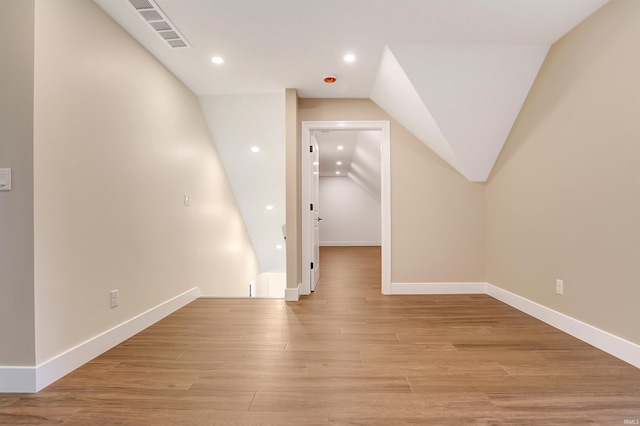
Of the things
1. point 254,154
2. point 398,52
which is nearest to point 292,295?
point 254,154

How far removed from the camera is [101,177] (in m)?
2.12

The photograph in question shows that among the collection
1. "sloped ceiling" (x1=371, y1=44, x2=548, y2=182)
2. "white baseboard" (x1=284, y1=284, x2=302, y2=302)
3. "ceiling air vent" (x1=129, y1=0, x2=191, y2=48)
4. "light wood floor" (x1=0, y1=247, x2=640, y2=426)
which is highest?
"ceiling air vent" (x1=129, y1=0, x2=191, y2=48)

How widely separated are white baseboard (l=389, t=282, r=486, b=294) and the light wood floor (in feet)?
2.56

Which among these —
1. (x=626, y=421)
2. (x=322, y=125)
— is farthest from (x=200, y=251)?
(x=626, y=421)

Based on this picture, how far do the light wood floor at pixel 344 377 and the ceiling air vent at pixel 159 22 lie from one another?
2365 millimetres

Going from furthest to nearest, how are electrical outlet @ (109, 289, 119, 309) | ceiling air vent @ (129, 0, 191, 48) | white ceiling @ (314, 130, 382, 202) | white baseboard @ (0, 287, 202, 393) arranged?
white ceiling @ (314, 130, 382, 202) → electrical outlet @ (109, 289, 119, 309) → ceiling air vent @ (129, 0, 191, 48) → white baseboard @ (0, 287, 202, 393)

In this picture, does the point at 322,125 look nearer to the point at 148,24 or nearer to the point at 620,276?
the point at 148,24

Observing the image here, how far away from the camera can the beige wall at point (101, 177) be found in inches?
68.3

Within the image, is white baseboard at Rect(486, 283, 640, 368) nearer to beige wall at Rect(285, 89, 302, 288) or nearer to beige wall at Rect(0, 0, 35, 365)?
beige wall at Rect(285, 89, 302, 288)

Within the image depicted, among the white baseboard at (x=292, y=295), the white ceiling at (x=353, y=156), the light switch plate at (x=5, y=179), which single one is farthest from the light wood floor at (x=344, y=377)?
the white ceiling at (x=353, y=156)

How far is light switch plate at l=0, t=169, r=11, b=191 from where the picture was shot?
1.65 m

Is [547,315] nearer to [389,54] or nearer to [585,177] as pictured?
[585,177]

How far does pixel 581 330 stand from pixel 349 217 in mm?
7336

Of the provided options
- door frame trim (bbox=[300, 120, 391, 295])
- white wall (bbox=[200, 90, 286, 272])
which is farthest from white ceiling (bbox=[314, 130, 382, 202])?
white wall (bbox=[200, 90, 286, 272])
